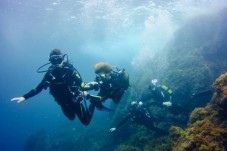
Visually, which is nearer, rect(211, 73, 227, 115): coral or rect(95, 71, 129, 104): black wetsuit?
rect(211, 73, 227, 115): coral

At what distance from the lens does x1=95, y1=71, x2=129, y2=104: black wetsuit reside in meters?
7.24

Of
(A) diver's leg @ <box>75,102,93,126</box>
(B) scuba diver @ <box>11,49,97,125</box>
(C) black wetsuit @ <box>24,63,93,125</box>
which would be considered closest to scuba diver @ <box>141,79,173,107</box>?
(A) diver's leg @ <box>75,102,93,126</box>

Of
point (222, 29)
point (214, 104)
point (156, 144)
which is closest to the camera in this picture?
point (214, 104)

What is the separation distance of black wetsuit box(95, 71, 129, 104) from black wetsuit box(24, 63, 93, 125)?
0.79 meters

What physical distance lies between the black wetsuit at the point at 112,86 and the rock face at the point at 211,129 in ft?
8.43

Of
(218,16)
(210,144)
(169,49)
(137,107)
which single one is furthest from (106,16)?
(210,144)

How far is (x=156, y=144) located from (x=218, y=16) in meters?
18.1

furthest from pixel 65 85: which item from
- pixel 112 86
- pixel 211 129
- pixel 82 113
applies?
pixel 211 129

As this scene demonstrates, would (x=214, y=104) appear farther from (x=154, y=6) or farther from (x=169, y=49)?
(x=154, y=6)

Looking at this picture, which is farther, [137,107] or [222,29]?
[222,29]

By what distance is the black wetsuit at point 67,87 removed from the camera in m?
6.45

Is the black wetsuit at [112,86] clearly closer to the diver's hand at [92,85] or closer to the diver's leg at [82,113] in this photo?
the diver's hand at [92,85]

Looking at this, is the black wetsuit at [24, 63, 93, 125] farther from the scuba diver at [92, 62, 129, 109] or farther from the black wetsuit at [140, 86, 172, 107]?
the black wetsuit at [140, 86, 172, 107]

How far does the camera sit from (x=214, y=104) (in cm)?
725
